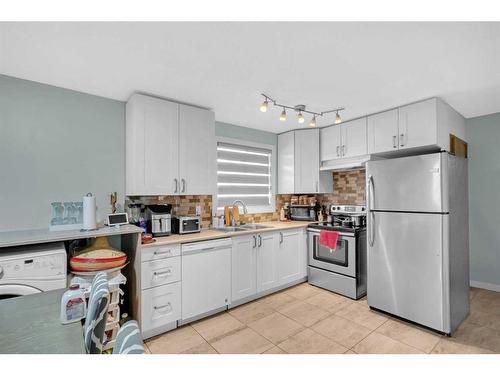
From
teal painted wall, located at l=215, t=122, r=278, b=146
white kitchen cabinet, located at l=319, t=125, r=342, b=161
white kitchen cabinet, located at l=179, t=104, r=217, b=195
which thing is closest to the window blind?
teal painted wall, located at l=215, t=122, r=278, b=146

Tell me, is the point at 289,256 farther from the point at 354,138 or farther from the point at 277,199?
the point at 354,138

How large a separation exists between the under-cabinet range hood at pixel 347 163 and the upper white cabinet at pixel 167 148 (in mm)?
1768

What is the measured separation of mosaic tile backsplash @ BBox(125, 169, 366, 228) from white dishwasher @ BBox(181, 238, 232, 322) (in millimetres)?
666

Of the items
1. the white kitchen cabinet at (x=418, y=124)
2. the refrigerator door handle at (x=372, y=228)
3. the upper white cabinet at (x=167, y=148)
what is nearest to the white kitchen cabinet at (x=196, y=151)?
the upper white cabinet at (x=167, y=148)

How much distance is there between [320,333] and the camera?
2.30 metres

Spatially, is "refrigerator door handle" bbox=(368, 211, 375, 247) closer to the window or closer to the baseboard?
the window

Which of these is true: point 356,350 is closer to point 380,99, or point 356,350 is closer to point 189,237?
point 189,237

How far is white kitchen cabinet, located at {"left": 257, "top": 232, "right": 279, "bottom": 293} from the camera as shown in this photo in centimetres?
301

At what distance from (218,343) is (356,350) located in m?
1.17

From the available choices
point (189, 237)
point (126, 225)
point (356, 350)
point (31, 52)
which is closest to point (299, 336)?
point (356, 350)

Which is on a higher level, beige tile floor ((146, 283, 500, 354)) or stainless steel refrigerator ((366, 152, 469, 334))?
stainless steel refrigerator ((366, 152, 469, 334))

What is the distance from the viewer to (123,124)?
8.68 ft

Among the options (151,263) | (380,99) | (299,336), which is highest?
(380,99)

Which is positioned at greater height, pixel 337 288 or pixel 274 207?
pixel 274 207
